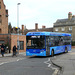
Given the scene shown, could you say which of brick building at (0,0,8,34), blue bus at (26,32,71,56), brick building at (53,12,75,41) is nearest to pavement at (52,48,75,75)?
blue bus at (26,32,71,56)

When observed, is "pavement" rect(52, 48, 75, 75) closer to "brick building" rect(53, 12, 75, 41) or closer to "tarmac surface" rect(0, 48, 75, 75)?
"tarmac surface" rect(0, 48, 75, 75)

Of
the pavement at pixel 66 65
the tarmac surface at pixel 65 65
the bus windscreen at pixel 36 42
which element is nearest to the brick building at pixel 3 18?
the bus windscreen at pixel 36 42

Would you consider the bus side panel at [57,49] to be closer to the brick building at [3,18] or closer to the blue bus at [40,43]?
the blue bus at [40,43]

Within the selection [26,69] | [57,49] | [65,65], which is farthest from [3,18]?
[26,69]

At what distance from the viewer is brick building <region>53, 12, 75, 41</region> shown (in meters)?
69.4

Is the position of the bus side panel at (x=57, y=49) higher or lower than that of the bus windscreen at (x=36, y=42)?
lower

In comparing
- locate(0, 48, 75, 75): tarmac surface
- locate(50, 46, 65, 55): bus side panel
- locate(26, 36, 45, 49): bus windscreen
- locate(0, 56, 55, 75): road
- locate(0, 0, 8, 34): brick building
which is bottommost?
locate(0, 56, 55, 75): road

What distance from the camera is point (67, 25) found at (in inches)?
2788

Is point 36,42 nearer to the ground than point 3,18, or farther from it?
nearer to the ground

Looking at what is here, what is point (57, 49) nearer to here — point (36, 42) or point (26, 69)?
point (36, 42)

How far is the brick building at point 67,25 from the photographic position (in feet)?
228

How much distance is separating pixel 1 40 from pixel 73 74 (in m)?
25.5

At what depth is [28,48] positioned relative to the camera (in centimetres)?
2184

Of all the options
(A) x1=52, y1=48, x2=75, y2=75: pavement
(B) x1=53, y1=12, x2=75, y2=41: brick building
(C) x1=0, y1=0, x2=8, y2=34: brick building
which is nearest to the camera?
(A) x1=52, y1=48, x2=75, y2=75: pavement
